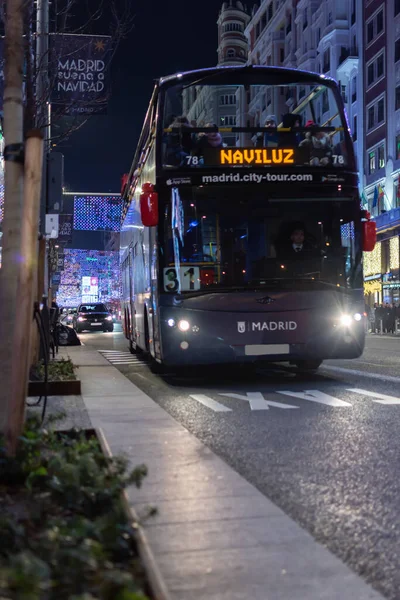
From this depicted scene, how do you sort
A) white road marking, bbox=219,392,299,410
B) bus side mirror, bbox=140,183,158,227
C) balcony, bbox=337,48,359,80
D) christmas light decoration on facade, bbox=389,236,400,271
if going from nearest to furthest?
1. white road marking, bbox=219,392,299,410
2. bus side mirror, bbox=140,183,158,227
3. christmas light decoration on facade, bbox=389,236,400,271
4. balcony, bbox=337,48,359,80

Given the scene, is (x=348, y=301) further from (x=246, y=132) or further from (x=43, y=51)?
(x=43, y=51)

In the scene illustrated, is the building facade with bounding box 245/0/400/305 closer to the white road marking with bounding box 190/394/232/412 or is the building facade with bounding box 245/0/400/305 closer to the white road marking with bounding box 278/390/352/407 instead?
the white road marking with bounding box 278/390/352/407

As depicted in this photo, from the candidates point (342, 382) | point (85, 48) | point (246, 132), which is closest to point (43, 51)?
point (85, 48)

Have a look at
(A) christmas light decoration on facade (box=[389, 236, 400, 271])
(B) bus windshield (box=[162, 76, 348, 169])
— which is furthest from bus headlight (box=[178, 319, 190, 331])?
(A) christmas light decoration on facade (box=[389, 236, 400, 271])

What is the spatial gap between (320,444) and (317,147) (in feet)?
21.6

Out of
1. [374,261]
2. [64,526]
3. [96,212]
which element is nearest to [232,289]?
[64,526]

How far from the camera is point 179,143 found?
12297 mm

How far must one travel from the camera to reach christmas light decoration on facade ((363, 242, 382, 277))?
51.9m

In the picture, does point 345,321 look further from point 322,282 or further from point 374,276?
point 374,276

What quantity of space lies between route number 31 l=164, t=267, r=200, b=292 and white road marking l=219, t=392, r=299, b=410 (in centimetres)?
181

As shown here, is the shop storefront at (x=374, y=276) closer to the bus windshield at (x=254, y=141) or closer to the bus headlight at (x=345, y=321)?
the bus windshield at (x=254, y=141)

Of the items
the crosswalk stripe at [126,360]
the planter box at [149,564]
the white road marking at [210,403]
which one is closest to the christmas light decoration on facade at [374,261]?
the crosswalk stripe at [126,360]

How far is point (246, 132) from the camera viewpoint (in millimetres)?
12227

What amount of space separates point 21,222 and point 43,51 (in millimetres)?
8810
